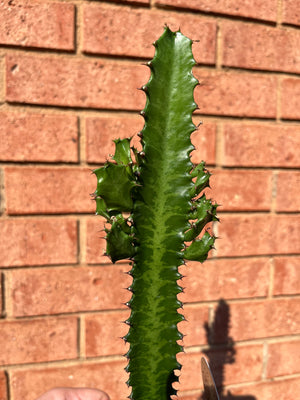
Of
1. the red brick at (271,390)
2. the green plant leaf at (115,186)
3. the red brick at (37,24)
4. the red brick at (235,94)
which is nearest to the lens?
the green plant leaf at (115,186)

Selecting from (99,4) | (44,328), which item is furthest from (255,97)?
(44,328)

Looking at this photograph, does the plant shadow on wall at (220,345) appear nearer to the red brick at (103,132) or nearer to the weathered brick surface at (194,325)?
the weathered brick surface at (194,325)

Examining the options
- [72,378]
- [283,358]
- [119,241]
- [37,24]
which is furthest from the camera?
[283,358]

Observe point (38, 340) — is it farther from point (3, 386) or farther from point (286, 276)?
point (286, 276)

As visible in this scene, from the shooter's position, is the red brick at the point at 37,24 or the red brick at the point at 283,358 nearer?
the red brick at the point at 37,24

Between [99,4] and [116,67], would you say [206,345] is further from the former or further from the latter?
[99,4]

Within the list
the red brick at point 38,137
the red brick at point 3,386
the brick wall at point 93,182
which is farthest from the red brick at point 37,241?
the red brick at point 3,386

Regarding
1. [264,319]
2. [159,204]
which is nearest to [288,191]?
[264,319]

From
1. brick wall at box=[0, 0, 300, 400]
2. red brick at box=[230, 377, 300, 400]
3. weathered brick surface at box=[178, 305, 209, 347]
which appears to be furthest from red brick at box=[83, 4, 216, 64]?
red brick at box=[230, 377, 300, 400]

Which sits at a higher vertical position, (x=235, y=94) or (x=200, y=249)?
(x=235, y=94)
